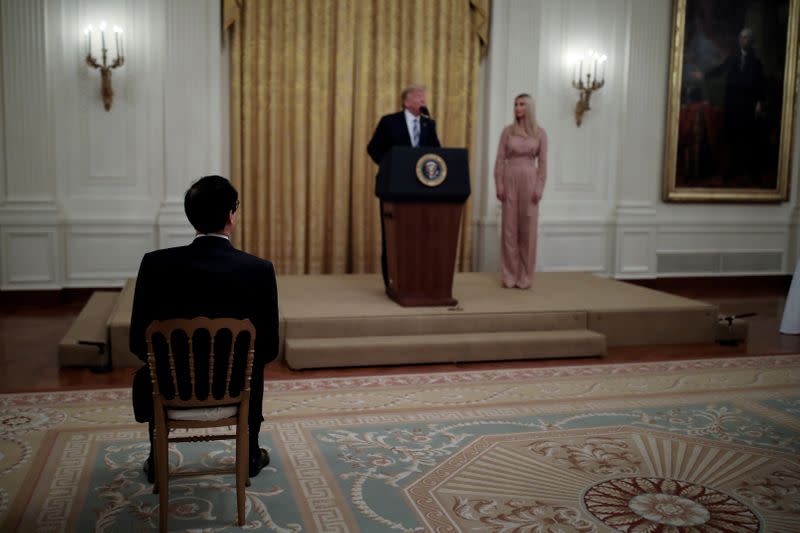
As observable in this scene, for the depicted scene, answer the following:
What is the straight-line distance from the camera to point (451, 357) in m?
5.82

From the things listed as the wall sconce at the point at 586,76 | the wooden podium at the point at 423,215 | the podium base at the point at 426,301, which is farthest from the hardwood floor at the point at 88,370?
the wall sconce at the point at 586,76

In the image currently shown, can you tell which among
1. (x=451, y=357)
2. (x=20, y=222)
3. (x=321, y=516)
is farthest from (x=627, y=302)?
(x=20, y=222)

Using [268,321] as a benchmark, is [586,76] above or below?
above

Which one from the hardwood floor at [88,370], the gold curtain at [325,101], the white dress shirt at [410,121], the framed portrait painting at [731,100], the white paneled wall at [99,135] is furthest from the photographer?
the framed portrait painting at [731,100]

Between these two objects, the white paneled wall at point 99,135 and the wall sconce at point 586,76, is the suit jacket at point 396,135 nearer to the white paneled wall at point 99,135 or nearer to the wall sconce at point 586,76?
the white paneled wall at point 99,135

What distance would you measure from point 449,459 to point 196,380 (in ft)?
4.62

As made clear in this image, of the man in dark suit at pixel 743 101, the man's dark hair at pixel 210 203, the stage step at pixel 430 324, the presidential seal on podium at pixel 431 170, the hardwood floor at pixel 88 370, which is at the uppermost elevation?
the man in dark suit at pixel 743 101

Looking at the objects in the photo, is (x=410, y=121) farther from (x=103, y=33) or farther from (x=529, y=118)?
(x=103, y=33)

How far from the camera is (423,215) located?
6141mm

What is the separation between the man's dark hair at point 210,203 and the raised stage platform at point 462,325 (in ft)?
8.57

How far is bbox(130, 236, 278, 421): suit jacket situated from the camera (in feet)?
9.64

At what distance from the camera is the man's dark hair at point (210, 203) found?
296 cm

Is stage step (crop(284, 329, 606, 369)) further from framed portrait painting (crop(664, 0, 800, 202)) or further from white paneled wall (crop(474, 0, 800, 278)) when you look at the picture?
framed portrait painting (crop(664, 0, 800, 202))

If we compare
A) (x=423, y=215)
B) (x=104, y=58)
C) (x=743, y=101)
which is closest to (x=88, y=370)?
(x=423, y=215)
